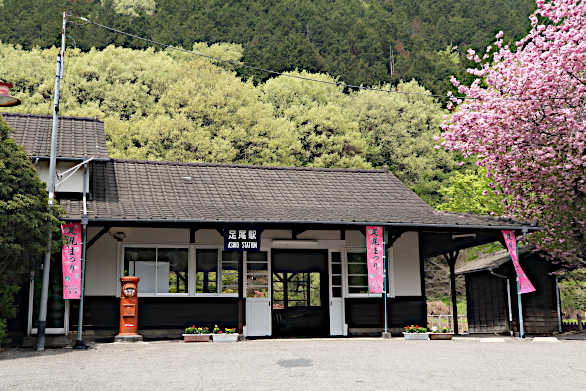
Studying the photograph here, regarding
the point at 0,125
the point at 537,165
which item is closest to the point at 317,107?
the point at 537,165

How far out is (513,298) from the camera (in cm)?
1677

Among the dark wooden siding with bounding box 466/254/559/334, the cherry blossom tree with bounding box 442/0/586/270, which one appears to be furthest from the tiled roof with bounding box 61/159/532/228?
the cherry blossom tree with bounding box 442/0/586/270

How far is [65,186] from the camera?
14.4 meters

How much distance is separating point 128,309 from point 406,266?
22.3ft

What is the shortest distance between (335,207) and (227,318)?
384cm

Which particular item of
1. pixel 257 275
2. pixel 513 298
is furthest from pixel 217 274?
pixel 513 298

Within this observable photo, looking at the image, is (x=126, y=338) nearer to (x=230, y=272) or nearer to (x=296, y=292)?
(x=230, y=272)

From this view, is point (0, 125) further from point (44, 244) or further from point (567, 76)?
point (567, 76)

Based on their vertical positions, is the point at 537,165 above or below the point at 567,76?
below

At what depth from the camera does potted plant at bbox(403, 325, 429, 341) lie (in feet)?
46.5

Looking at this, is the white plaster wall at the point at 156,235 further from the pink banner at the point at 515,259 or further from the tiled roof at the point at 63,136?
the pink banner at the point at 515,259

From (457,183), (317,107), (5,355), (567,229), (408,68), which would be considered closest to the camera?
(5,355)

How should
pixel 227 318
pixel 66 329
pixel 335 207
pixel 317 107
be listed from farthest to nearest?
pixel 317 107 < pixel 335 207 < pixel 227 318 < pixel 66 329

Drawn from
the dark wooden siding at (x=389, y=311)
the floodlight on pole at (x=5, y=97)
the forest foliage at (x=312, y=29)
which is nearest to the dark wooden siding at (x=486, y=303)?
the dark wooden siding at (x=389, y=311)
